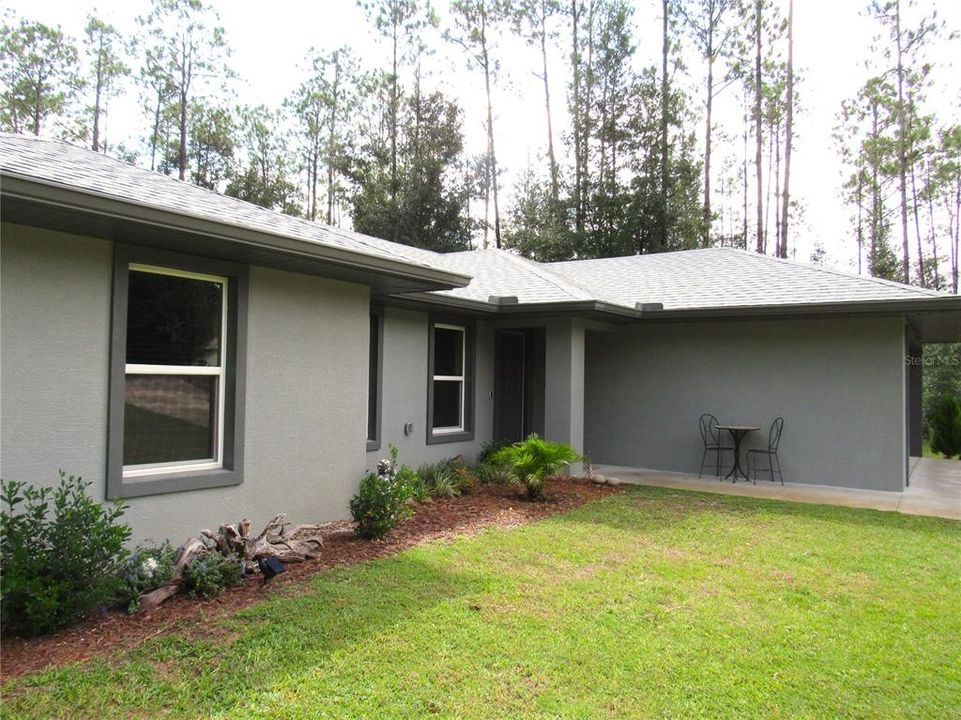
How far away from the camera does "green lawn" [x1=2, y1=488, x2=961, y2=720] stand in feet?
10.2

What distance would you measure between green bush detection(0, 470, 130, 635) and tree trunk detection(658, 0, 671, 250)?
18.7 m

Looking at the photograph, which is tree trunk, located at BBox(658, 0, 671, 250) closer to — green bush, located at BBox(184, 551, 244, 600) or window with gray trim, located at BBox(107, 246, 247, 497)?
window with gray trim, located at BBox(107, 246, 247, 497)

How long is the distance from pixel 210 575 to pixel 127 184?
3.05 meters

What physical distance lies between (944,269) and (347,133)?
24.0 metres

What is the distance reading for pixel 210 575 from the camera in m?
4.34

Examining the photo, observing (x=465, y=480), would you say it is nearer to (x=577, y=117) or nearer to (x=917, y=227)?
(x=577, y=117)

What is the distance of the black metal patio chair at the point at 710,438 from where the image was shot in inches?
400

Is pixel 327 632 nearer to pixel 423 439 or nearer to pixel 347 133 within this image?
pixel 423 439

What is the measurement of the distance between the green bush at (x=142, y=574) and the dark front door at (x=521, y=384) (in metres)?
6.85

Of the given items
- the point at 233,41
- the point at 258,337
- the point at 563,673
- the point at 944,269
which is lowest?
the point at 563,673

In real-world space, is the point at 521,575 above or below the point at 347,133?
below

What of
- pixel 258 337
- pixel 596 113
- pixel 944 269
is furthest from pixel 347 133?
pixel 944 269

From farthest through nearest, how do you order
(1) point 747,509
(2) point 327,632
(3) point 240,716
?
1. (1) point 747,509
2. (2) point 327,632
3. (3) point 240,716

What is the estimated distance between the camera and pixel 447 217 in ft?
74.9
